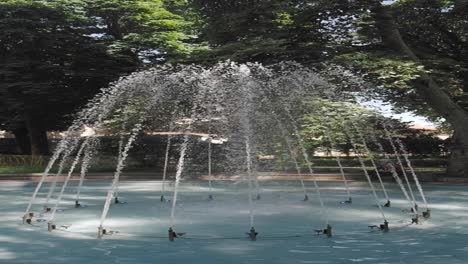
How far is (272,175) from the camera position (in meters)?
19.1

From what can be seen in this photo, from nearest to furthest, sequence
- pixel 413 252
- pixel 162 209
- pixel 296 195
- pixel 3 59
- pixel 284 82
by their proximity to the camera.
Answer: pixel 413 252, pixel 162 209, pixel 296 195, pixel 284 82, pixel 3 59

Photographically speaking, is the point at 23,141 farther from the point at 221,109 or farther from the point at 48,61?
the point at 221,109

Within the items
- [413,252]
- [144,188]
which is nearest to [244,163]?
[144,188]

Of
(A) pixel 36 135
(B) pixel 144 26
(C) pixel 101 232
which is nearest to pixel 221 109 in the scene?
(B) pixel 144 26

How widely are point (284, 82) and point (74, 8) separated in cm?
1406

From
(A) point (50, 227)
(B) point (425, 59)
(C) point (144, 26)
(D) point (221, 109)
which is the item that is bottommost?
(A) point (50, 227)

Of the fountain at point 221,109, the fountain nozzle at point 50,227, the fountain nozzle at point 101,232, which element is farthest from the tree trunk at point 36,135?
the fountain nozzle at point 101,232

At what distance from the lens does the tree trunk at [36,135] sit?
1128 inches

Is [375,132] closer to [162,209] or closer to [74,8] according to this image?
[162,209]

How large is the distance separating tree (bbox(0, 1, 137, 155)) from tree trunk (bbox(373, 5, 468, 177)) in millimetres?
11767

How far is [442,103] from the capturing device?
1895cm

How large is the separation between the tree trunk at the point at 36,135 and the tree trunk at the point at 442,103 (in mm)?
18346

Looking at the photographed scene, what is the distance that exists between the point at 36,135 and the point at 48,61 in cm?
536

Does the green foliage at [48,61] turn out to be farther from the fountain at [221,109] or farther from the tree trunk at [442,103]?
the tree trunk at [442,103]
